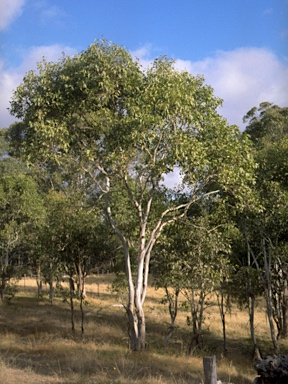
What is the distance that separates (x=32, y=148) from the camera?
16.7 m

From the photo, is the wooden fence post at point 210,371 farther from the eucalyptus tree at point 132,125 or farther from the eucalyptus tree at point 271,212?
the eucalyptus tree at point 271,212

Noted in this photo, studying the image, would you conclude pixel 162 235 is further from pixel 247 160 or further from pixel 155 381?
pixel 155 381

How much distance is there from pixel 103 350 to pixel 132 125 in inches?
323

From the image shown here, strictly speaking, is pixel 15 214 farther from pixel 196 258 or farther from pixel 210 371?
pixel 210 371

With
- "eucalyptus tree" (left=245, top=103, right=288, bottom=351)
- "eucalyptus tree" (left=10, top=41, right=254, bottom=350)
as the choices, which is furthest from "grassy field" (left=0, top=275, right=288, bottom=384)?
"eucalyptus tree" (left=245, top=103, right=288, bottom=351)

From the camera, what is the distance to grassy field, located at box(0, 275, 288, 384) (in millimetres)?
11992

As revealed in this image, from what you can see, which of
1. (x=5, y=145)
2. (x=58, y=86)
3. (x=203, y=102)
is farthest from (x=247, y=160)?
(x=5, y=145)

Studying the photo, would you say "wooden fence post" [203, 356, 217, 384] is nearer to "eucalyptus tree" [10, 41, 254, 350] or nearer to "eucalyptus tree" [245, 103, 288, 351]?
"eucalyptus tree" [10, 41, 254, 350]

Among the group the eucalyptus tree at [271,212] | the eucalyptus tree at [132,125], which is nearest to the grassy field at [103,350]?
the eucalyptus tree at [132,125]

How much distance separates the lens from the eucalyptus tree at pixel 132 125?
15.7m

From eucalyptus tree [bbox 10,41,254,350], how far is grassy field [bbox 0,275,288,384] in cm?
244

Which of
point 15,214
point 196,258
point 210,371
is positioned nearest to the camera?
point 210,371

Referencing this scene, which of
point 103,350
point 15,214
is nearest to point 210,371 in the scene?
point 103,350

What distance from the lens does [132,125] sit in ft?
51.0
